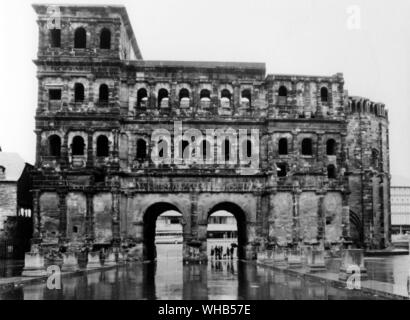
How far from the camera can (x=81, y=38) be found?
139ft

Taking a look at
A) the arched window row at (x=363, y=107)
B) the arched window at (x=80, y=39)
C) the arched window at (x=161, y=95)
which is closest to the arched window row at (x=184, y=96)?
the arched window at (x=161, y=95)

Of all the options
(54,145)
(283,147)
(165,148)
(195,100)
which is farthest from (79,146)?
(283,147)

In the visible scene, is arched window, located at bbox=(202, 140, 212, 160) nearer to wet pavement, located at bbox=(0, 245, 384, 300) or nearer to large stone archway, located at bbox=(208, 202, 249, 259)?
large stone archway, located at bbox=(208, 202, 249, 259)

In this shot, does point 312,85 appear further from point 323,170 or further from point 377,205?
point 377,205

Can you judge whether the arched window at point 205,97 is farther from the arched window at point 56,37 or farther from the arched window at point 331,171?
the arched window at point 56,37

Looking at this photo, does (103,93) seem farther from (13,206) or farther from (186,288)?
(186,288)

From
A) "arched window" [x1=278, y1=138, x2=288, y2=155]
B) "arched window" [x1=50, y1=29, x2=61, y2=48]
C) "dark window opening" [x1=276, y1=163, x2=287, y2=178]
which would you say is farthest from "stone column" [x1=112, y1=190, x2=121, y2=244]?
"arched window" [x1=278, y1=138, x2=288, y2=155]

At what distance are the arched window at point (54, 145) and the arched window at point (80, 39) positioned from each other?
6697mm

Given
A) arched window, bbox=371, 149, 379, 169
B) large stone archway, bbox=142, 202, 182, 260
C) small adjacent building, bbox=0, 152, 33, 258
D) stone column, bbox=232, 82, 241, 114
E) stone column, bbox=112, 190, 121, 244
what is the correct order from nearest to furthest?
stone column, bbox=112, 190, 121, 244
large stone archway, bbox=142, 202, 182, 260
stone column, bbox=232, 82, 241, 114
small adjacent building, bbox=0, 152, 33, 258
arched window, bbox=371, 149, 379, 169

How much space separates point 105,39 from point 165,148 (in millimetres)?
8966

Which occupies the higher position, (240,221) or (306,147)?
(306,147)

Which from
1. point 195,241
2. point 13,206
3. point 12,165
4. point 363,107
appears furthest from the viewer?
point 363,107

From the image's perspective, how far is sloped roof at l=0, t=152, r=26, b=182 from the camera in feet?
151

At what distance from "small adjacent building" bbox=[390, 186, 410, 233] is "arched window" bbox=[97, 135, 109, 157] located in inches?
1298
